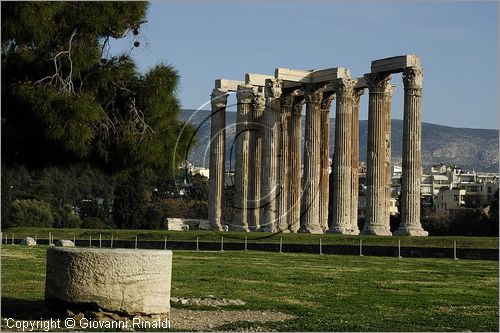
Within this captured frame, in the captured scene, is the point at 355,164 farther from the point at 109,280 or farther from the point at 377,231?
the point at 109,280

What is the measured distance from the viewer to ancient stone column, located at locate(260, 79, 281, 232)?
2657 inches

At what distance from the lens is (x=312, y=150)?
219 ft

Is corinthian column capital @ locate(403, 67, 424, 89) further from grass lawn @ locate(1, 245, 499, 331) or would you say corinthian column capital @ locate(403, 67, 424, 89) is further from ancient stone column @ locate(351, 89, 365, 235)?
grass lawn @ locate(1, 245, 499, 331)

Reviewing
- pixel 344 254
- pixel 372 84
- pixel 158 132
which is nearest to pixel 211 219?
pixel 372 84

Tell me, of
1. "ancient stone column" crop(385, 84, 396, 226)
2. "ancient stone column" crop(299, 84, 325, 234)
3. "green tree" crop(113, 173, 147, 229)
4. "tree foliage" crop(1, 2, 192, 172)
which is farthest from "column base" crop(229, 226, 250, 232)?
"tree foliage" crop(1, 2, 192, 172)

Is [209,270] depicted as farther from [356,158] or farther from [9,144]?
[356,158]

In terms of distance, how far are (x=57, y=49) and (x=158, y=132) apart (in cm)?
227

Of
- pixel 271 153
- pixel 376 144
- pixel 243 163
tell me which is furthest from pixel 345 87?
pixel 243 163

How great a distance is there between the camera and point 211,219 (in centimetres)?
7269

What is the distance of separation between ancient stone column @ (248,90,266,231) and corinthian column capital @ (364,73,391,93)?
10.7 metres

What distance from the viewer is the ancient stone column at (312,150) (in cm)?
6619

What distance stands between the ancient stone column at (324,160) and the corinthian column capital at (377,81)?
8031 mm

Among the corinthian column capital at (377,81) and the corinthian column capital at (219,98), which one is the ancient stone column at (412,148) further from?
the corinthian column capital at (219,98)

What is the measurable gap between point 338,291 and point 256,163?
48068 millimetres
